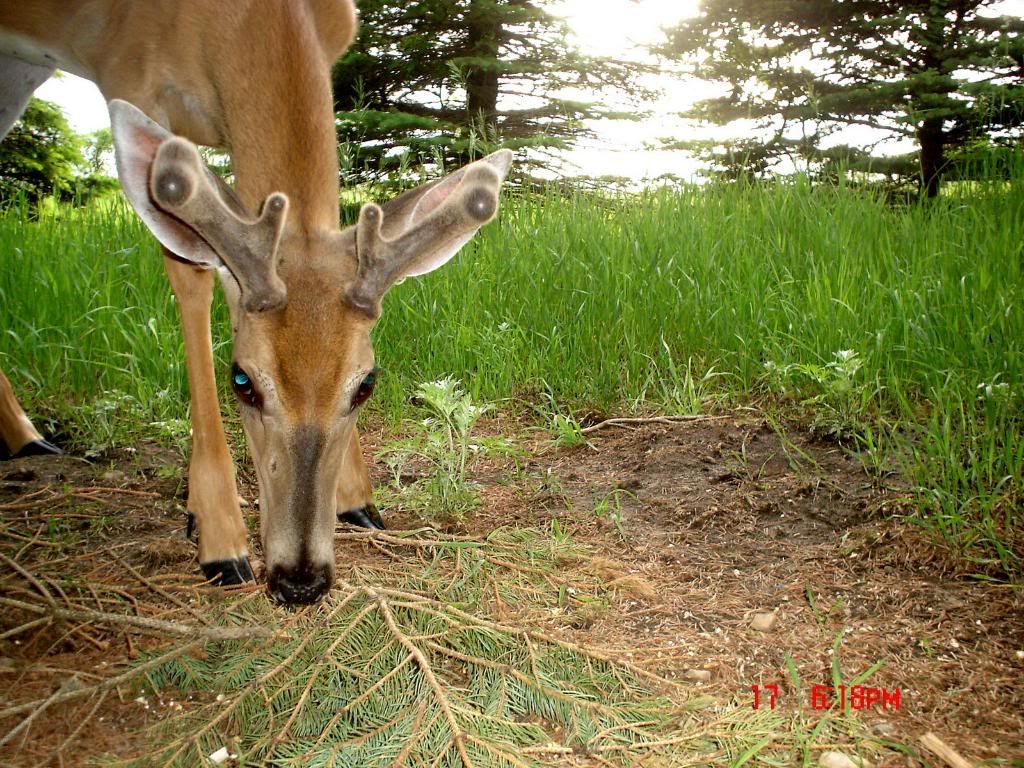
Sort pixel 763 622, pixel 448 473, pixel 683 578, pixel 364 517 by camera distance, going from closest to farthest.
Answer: pixel 763 622 < pixel 683 578 < pixel 448 473 < pixel 364 517

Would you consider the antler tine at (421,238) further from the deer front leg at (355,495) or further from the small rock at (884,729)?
the small rock at (884,729)

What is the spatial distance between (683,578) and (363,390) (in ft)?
4.12

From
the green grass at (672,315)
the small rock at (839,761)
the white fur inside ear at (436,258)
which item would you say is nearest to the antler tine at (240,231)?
the white fur inside ear at (436,258)

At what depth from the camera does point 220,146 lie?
10.8 ft

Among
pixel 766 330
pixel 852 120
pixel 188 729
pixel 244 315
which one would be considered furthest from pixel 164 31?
pixel 852 120

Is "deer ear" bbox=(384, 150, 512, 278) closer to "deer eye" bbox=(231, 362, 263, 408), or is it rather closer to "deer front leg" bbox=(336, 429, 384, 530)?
"deer eye" bbox=(231, 362, 263, 408)

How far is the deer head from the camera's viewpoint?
2412 millimetres

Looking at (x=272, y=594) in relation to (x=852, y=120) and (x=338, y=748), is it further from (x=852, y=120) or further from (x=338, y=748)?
(x=852, y=120)

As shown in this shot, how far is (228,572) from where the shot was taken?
10.4 feet

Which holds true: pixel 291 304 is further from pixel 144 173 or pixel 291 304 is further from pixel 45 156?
pixel 45 156

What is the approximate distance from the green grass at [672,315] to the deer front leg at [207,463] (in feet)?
2.79

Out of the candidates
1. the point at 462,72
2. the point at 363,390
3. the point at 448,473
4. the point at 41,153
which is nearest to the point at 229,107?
the point at 363,390

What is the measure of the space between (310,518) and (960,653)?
1.86m
